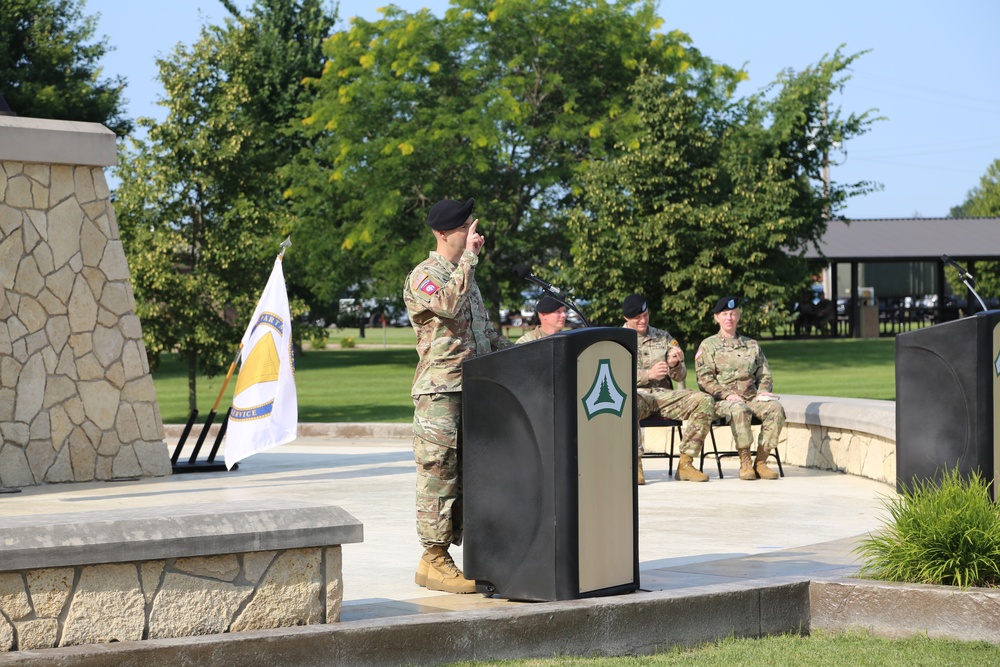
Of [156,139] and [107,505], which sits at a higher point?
[156,139]

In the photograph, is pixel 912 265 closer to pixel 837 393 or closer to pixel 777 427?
pixel 837 393

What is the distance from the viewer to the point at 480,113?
3712 centimetres

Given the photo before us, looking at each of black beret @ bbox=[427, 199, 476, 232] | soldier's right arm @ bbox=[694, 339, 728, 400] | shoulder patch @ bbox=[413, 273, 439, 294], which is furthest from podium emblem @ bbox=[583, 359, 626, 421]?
soldier's right arm @ bbox=[694, 339, 728, 400]

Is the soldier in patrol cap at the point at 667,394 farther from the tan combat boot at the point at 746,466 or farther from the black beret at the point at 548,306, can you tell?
the black beret at the point at 548,306

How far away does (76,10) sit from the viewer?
138ft

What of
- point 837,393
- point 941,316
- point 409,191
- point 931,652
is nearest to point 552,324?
point 931,652

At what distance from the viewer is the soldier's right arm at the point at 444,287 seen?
632cm

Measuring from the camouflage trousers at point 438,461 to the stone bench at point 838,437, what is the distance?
6.03 metres

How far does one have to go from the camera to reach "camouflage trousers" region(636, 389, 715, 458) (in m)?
12.4

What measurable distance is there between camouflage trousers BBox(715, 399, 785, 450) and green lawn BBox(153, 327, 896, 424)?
8.73 metres

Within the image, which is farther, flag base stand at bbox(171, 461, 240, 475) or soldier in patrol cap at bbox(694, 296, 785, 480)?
flag base stand at bbox(171, 461, 240, 475)

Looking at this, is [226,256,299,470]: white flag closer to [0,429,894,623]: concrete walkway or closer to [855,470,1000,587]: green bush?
[0,429,894,623]: concrete walkway

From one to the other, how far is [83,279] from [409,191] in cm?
2664

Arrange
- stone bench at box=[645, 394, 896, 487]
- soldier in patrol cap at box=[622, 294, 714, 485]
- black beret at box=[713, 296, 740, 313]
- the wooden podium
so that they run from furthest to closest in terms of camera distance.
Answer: black beret at box=[713, 296, 740, 313]
soldier in patrol cap at box=[622, 294, 714, 485]
stone bench at box=[645, 394, 896, 487]
the wooden podium
